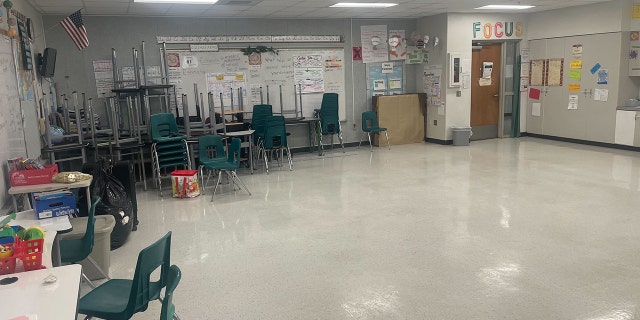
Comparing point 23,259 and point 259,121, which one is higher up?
point 259,121

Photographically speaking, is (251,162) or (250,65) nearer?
(251,162)

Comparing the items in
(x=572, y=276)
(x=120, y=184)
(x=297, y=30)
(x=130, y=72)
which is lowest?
(x=572, y=276)

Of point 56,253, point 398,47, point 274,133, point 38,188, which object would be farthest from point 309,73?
point 56,253

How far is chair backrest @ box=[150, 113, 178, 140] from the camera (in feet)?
22.8

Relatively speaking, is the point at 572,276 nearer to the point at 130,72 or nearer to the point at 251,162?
the point at 251,162

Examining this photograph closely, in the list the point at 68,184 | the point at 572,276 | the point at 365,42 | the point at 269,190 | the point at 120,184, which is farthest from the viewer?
the point at 365,42

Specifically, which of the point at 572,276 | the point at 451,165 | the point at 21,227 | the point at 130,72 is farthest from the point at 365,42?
the point at 21,227

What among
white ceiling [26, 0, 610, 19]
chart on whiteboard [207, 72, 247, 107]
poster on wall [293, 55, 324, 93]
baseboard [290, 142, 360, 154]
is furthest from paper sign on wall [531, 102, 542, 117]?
chart on whiteboard [207, 72, 247, 107]

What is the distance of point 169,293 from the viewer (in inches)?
81.8

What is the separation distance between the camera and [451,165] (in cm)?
781

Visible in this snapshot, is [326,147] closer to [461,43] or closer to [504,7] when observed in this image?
[461,43]

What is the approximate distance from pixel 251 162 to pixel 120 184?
3091 mm

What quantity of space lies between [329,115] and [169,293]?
285 inches

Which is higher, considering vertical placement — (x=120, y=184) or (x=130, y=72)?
(x=130, y=72)
